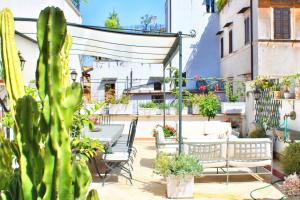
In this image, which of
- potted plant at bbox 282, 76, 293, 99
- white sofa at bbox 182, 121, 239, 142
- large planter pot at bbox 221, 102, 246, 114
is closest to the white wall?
large planter pot at bbox 221, 102, 246, 114

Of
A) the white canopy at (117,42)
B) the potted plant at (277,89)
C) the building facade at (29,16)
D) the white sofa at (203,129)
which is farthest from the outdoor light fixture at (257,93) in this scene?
the building facade at (29,16)

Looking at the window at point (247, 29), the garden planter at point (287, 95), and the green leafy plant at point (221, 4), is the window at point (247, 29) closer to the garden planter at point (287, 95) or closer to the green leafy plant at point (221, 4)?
the green leafy plant at point (221, 4)

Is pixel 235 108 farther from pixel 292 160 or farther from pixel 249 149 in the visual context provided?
pixel 292 160

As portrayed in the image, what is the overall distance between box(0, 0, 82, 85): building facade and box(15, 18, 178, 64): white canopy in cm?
53

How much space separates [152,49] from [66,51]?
191 inches

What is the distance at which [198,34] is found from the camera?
2475cm

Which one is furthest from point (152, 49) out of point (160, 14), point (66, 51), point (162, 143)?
point (160, 14)

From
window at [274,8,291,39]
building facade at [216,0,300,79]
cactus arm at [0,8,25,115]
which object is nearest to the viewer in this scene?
cactus arm at [0,8,25,115]

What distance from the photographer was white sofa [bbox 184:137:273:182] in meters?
6.64

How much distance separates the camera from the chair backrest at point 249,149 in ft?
22.2

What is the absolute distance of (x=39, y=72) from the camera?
2258 millimetres

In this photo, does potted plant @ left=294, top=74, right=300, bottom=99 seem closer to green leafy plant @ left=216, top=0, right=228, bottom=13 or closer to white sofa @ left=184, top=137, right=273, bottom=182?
white sofa @ left=184, top=137, right=273, bottom=182

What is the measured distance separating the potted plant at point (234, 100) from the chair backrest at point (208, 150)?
801 centimetres

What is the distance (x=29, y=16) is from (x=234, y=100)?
8.39 m
